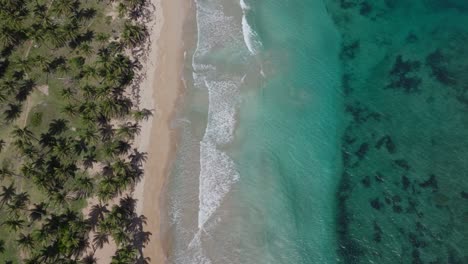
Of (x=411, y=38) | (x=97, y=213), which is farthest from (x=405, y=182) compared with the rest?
(x=97, y=213)

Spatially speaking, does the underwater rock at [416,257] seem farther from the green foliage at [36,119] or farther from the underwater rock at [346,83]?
the green foliage at [36,119]

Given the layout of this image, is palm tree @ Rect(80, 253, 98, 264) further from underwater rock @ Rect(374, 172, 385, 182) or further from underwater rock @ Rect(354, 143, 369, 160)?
underwater rock @ Rect(374, 172, 385, 182)

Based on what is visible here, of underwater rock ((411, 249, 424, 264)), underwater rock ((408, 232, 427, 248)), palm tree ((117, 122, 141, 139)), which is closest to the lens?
underwater rock ((411, 249, 424, 264))

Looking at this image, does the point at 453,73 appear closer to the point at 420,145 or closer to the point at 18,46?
the point at 420,145

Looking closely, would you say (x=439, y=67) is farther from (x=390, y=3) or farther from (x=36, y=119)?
(x=36, y=119)

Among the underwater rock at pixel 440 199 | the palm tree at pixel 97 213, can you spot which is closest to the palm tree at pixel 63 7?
the palm tree at pixel 97 213

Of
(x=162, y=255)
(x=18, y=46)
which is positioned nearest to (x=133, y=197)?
(x=162, y=255)

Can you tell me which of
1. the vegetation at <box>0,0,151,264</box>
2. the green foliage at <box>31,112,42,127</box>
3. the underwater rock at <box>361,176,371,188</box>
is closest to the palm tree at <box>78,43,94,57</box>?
the vegetation at <box>0,0,151,264</box>
